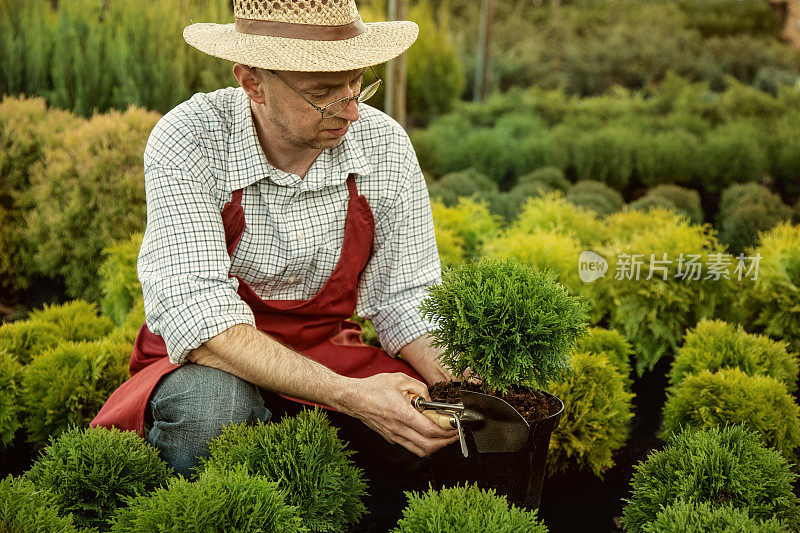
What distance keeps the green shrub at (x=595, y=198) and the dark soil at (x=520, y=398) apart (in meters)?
2.95

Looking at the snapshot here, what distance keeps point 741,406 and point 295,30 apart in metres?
2.12

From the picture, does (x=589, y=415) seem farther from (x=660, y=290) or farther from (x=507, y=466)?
(x=660, y=290)

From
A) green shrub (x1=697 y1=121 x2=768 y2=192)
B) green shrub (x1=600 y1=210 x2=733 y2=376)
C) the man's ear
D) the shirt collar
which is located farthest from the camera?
green shrub (x1=697 y1=121 x2=768 y2=192)

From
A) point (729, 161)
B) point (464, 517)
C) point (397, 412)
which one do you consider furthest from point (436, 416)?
point (729, 161)

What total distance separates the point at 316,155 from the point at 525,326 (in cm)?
110

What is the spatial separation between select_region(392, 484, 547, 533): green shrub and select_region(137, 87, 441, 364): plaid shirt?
2.84 ft

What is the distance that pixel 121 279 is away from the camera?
3.77 metres

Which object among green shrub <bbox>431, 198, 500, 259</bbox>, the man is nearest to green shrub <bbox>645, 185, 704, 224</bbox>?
green shrub <bbox>431, 198, 500, 259</bbox>

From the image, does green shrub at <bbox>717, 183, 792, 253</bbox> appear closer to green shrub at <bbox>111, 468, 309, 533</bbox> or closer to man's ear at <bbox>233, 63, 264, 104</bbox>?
man's ear at <bbox>233, 63, 264, 104</bbox>

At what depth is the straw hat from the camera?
2.32 meters

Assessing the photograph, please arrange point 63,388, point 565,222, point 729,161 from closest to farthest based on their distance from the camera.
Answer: point 63,388, point 565,222, point 729,161

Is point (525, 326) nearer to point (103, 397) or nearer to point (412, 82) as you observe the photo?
point (103, 397)

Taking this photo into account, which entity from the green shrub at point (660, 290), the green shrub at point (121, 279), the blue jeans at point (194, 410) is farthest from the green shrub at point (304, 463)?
the green shrub at point (660, 290)

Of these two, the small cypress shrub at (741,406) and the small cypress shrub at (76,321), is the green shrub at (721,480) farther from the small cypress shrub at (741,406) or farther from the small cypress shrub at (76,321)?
the small cypress shrub at (76,321)
